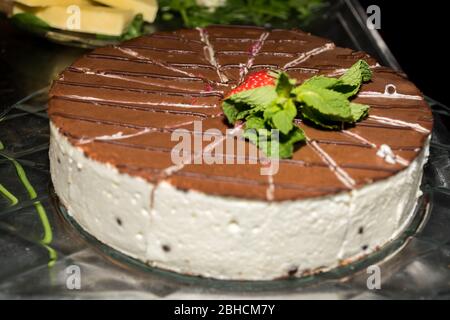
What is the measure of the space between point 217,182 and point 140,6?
109 inches

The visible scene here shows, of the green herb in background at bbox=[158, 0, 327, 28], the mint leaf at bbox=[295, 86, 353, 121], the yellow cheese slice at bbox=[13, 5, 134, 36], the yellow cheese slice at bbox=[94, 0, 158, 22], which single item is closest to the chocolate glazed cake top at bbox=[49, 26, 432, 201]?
the mint leaf at bbox=[295, 86, 353, 121]

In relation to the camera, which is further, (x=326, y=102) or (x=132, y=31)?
(x=132, y=31)

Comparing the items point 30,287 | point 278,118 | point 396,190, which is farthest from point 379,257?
point 30,287

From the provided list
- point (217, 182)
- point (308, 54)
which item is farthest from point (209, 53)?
point (217, 182)

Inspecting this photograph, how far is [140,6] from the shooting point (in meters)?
5.25

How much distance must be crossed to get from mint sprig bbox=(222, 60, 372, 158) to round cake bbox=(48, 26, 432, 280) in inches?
2.5

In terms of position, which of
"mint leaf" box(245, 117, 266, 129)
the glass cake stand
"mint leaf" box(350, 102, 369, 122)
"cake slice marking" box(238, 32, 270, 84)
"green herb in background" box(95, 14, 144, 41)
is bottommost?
the glass cake stand

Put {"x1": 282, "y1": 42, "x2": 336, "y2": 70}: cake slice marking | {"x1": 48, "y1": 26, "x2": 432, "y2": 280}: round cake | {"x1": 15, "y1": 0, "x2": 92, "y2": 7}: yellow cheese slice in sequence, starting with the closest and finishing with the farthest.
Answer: {"x1": 48, "y1": 26, "x2": 432, "y2": 280}: round cake → {"x1": 282, "y1": 42, "x2": 336, "y2": 70}: cake slice marking → {"x1": 15, "y1": 0, "x2": 92, "y2": 7}: yellow cheese slice

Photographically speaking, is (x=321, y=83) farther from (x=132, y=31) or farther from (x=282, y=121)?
(x=132, y=31)

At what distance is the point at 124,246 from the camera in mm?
3033

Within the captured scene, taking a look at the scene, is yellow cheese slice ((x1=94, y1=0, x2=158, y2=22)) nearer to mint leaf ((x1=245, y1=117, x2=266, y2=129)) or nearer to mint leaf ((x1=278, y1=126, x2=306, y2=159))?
mint leaf ((x1=245, y1=117, x2=266, y2=129))

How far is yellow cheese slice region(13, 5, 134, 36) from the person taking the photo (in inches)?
195

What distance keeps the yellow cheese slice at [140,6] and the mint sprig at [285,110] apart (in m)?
2.25
